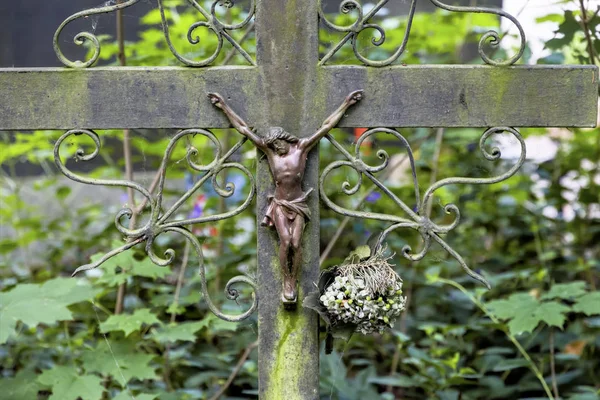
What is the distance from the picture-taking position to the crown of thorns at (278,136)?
6.46 ft

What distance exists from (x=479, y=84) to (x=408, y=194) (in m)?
1.49

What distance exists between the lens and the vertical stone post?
2012 millimetres

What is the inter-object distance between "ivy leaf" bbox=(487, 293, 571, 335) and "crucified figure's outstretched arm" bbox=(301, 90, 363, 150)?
97 cm

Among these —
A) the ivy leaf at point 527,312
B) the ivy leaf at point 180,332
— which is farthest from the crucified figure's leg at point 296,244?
the ivy leaf at point 527,312

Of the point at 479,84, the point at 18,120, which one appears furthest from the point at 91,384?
the point at 479,84

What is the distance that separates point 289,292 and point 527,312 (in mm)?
950

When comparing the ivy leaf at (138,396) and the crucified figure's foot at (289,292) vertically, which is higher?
the crucified figure's foot at (289,292)

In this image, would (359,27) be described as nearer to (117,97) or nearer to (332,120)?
(332,120)

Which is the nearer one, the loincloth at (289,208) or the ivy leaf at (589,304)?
the loincloth at (289,208)

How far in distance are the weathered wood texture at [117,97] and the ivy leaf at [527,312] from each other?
1120 mm

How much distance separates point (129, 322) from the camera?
100 inches

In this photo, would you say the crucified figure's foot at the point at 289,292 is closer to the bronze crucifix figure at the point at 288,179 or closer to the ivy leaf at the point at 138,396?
the bronze crucifix figure at the point at 288,179

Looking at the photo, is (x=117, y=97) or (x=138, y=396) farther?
(x=138, y=396)

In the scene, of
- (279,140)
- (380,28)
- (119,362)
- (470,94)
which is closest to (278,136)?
(279,140)
